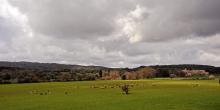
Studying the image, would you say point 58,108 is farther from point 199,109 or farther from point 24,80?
point 24,80

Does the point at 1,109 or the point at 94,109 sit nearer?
the point at 94,109

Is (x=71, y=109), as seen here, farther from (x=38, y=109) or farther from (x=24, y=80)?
(x=24, y=80)

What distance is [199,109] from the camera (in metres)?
41.8

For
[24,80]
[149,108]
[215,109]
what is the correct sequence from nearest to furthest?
1. [215,109]
2. [149,108]
3. [24,80]

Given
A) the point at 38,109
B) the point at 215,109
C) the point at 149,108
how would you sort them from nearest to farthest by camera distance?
1. the point at 215,109
2. the point at 149,108
3. the point at 38,109

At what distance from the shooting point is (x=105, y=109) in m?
44.9

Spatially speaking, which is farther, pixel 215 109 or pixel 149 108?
pixel 149 108

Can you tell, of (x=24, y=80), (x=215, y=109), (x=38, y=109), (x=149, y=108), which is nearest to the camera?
(x=215, y=109)

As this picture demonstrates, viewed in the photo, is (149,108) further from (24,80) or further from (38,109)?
(24,80)

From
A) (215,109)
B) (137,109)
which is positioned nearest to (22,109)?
Result: (137,109)

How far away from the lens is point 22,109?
48.2m

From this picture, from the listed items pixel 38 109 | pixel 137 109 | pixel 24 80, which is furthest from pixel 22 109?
pixel 24 80

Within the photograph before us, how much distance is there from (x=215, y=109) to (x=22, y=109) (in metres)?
24.3

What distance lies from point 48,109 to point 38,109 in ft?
5.23
